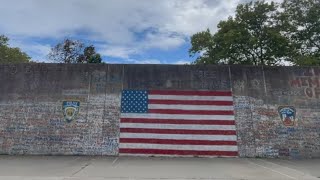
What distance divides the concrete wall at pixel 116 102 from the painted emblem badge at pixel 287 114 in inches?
2.5

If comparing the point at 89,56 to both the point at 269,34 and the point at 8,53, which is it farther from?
the point at 269,34

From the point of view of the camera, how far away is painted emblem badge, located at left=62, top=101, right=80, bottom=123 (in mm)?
18812

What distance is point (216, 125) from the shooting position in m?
18.5

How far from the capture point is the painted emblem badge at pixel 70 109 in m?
18.8

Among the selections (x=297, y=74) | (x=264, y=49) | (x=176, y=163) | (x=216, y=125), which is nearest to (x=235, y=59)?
(x=264, y=49)

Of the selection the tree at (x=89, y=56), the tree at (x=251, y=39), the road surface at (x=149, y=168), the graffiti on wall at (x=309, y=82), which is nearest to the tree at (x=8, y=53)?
the tree at (x=89, y=56)

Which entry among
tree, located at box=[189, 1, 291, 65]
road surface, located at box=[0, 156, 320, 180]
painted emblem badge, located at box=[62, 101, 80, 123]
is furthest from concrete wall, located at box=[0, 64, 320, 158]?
tree, located at box=[189, 1, 291, 65]

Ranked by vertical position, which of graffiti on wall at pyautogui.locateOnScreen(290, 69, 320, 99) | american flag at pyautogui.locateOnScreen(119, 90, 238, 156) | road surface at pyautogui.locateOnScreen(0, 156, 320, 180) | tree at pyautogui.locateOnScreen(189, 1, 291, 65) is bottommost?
road surface at pyautogui.locateOnScreen(0, 156, 320, 180)

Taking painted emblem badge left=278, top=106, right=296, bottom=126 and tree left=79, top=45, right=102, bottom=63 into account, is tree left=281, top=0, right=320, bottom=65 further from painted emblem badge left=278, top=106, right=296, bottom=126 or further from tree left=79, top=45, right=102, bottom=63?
tree left=79, top=45, right=102, bottom=63

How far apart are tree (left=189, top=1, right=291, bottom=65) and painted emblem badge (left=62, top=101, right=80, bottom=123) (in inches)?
640

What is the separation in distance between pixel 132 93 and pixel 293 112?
315 inches

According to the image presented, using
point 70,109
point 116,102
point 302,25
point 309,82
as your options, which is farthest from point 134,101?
point 302,25

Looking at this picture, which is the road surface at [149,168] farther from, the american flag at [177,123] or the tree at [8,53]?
the tree at [8,53]

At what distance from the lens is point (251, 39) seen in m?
30.8
